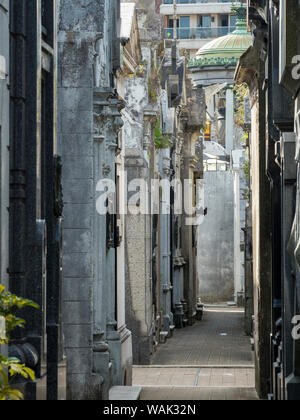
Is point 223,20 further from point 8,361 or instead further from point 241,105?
point 8,361

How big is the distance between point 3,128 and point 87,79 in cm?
573

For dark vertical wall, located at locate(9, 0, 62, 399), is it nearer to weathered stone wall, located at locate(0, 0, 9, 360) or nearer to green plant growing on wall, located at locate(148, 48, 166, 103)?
weathered stone wall, located at locate(0, 0, 9, 360)

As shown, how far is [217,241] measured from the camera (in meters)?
48.8

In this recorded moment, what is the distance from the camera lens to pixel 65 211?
49.9 feet

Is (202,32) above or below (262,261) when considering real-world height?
above

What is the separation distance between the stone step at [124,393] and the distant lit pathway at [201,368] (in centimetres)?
22

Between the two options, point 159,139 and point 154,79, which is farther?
point 159,139

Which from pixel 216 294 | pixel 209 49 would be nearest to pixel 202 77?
pixel 209 49

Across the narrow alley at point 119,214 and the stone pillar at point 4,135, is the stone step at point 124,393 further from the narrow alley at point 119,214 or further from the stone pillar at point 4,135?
the stone pillar at point 4,135

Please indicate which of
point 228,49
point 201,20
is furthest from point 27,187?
point 201,20

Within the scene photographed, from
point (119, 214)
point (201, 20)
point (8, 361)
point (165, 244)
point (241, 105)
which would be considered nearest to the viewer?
point (8, 361)

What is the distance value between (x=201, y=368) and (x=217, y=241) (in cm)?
2632
